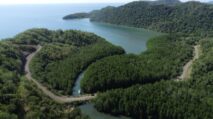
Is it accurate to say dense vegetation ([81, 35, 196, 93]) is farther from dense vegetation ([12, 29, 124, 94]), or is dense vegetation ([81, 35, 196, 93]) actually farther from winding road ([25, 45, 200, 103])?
dense vegetation ([12, 29, 124, 94])

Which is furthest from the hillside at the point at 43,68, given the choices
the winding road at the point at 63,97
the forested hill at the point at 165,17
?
the forested hill at the point at 165,17

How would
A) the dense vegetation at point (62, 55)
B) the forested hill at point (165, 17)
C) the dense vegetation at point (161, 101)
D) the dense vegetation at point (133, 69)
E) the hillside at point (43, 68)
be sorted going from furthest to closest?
the forested hill at point (165, 17), the dense vegetation at point (62, 55), the dense vegetation at point (133, 69), the dense vegetation at point (161, 101), the hillside at point (43, 68)

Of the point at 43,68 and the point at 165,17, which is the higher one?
the point at 165,17

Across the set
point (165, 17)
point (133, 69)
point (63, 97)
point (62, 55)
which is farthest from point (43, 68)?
point (165, 17)

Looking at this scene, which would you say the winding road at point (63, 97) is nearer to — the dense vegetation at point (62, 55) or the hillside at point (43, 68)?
the hillside at point (43, 68)

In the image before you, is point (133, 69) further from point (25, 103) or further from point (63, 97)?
point (25, 103)

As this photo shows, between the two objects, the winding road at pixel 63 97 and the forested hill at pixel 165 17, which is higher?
the forested hill at pixel 165 17

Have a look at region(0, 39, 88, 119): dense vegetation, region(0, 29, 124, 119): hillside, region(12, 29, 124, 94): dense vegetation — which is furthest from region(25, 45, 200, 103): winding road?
region(0, 39, 88, 119): dense vegetation
